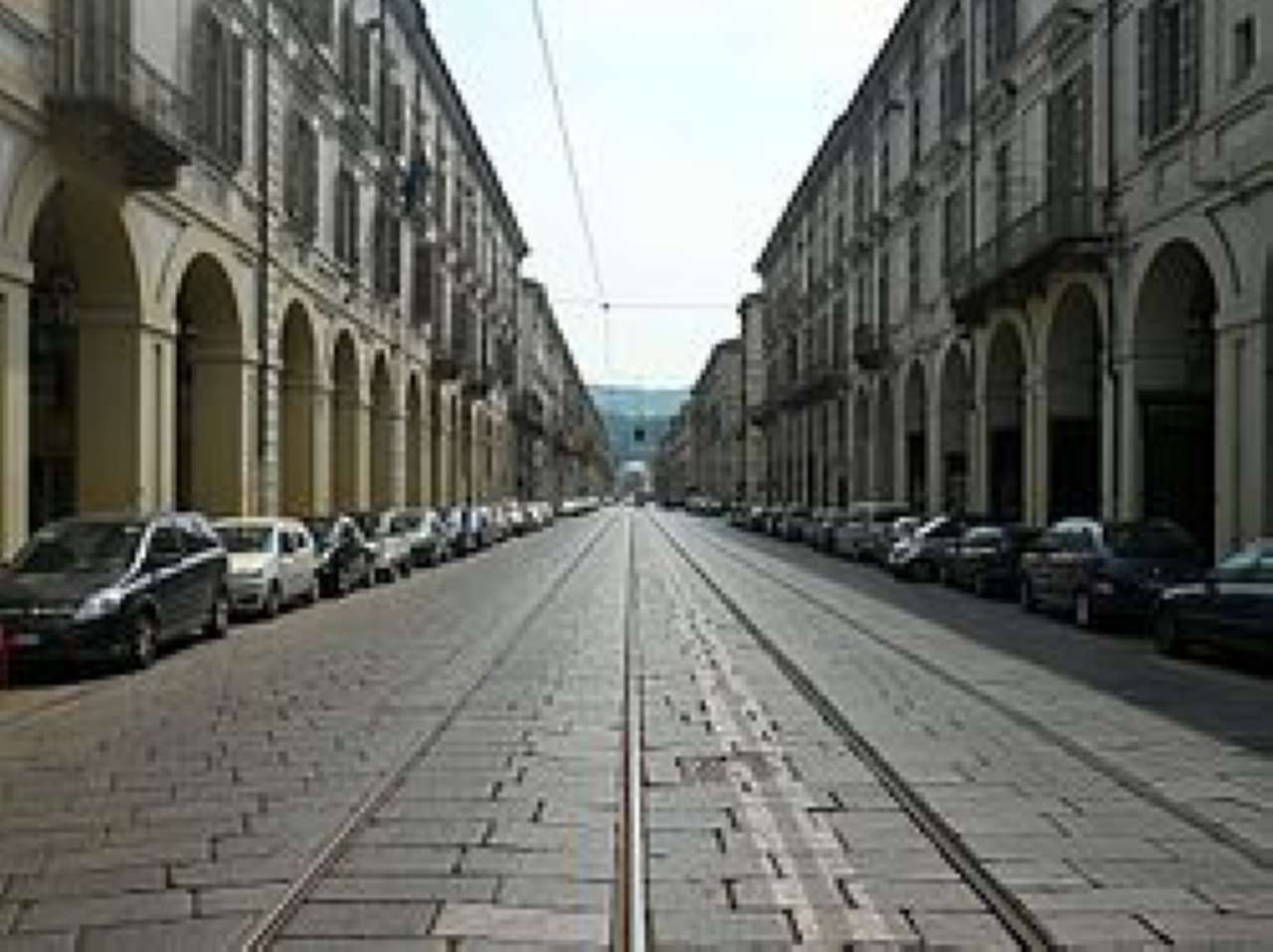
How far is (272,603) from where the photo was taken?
24.1 meters

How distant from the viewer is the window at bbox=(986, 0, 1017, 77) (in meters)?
37.4

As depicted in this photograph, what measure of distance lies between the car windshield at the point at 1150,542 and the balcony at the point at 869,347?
30.6m

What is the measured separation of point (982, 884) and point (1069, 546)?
1771 centimetres

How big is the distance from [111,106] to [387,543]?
15.8 metres

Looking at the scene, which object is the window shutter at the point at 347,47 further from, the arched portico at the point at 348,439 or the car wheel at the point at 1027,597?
the car wheel at the point at 1027,597

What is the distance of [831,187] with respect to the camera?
7169 centimetres

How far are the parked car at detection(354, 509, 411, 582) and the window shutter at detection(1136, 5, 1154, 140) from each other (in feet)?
51.0

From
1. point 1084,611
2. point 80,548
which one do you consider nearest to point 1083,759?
point 80,548

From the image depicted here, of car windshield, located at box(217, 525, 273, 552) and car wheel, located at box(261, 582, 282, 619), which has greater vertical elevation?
car windshield, located at box(217, 525, 273, 552)

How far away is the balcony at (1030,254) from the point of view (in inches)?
1226

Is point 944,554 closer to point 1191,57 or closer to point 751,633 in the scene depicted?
point 1191,57

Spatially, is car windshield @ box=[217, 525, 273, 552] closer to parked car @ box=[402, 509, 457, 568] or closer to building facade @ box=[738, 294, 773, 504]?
parked car @ box=[402, 509, 457, 568]

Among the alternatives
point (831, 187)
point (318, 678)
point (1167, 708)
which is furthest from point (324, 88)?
point (831, 187)

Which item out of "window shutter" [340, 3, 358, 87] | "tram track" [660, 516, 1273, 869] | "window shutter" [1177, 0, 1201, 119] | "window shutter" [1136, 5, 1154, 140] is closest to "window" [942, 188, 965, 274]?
"window shutter" [1136, 5, 1154, 140]
